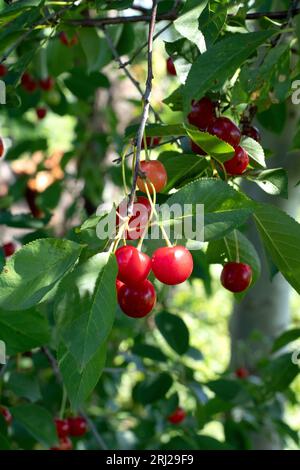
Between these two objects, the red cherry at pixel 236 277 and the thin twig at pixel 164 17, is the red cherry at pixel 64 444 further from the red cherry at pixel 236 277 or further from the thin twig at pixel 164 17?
the thin twig at pixel 164 17

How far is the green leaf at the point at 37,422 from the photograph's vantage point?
4.52ft

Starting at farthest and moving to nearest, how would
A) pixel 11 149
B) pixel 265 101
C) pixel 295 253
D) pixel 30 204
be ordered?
pixel 30 204
pixel 11 149
pixel 265 101
pixel 295 253

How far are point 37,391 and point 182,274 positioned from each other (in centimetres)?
83

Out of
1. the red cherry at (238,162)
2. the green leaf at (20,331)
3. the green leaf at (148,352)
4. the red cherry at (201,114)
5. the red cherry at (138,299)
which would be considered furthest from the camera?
the green leaf at (148,352)

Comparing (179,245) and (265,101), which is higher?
(265,101)

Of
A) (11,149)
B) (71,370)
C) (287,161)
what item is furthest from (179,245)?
(11,149)

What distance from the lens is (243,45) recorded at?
0.92m

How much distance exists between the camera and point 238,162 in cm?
88

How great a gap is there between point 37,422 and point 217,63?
82 centimetres

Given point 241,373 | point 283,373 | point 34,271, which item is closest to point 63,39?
point 283,373

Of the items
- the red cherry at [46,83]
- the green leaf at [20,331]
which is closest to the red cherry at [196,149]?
the green leaf at [20,331]

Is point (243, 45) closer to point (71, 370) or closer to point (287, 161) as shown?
point (71, 370)

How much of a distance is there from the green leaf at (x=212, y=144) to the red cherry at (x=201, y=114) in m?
0.15

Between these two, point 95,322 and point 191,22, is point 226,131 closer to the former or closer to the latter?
point 191,22
